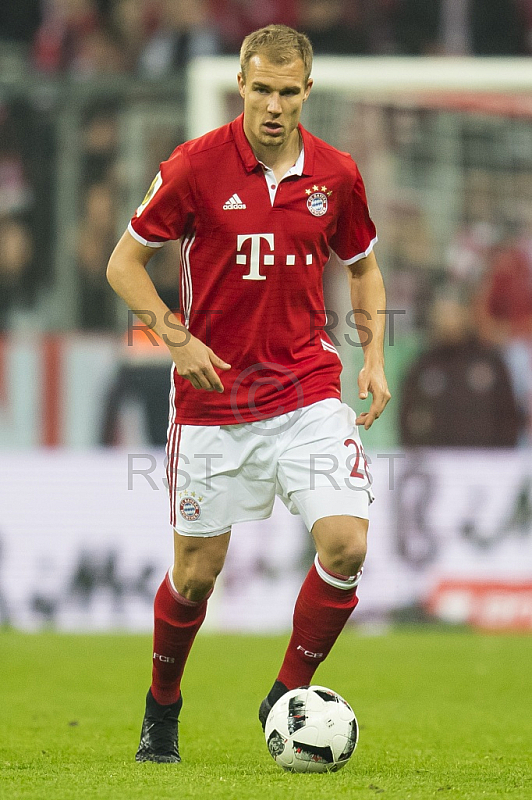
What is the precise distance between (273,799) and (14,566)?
6277mm

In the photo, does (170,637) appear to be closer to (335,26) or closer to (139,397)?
(139,397)

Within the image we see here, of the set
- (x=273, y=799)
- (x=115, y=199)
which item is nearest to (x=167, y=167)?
(x=273, y=799)

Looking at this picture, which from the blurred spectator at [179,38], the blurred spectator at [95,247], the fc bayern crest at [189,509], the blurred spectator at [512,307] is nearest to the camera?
the fc bayern crest at [189,509]

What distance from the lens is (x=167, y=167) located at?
4.39 metres

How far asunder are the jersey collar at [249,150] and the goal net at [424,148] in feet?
18.6

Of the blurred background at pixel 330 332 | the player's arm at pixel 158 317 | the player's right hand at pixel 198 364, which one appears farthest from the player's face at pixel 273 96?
the blurred background at pixel 330 332

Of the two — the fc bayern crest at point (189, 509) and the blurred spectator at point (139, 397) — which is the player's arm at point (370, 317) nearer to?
the fc bayern crest at point (189, 509)

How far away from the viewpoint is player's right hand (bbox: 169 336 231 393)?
13.8 ft

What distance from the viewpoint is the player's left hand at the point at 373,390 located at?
4.39 metres

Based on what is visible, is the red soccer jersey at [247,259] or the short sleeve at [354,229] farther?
the short sleeve at [354,229]

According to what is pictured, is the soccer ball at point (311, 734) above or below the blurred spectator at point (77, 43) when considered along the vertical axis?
below

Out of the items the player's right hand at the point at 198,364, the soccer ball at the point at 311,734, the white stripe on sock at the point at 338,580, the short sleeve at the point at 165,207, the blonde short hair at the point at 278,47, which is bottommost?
the soccer ball at the point at 311,734

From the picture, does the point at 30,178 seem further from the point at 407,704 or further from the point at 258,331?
the point at 258,331

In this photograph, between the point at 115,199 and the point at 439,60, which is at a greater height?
the point at 439,60
